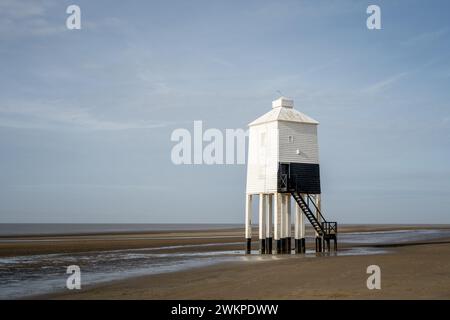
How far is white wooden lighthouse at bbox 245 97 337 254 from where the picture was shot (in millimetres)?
30719

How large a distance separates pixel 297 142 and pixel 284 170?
192 centimetres

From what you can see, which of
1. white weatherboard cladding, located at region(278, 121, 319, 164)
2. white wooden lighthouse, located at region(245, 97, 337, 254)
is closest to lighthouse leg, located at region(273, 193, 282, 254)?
white wooden lighthouse, located at region(245, 97, 337, 254)

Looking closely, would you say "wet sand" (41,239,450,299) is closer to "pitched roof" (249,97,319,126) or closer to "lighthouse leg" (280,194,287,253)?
"lighthouse leg" (280,194,287,253)

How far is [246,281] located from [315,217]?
15.9 metres

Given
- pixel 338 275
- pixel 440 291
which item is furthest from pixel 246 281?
pixel 440 291

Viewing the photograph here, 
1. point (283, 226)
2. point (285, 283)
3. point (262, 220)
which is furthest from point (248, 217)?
point (285, 283)

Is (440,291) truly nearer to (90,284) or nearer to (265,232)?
(90,284)

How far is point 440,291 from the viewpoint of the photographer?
14.1 meters

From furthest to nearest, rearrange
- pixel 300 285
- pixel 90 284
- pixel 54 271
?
1. pixel 54 271
2. pixel 90 284
3. pixel 300 285

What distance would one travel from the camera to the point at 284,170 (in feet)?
101

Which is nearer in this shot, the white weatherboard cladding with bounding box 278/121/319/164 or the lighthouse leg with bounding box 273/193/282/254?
the white weatherboard cladding with bounding box 278/121/319/164

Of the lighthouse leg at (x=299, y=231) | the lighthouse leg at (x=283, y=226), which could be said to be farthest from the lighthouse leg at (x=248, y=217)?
the lighthouse leg at (x=299, y=231)

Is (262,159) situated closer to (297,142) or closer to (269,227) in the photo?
(297,142)

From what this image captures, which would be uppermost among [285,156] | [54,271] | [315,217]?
[285,156]
